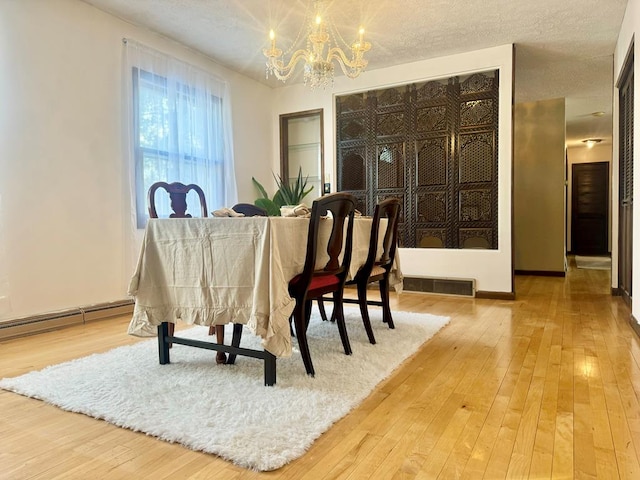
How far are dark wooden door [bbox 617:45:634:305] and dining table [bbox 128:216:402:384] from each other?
315 centimetres

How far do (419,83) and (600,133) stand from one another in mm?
5970

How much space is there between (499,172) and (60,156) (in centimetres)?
409

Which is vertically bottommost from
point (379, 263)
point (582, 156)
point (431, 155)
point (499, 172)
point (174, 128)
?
point (379, 263)

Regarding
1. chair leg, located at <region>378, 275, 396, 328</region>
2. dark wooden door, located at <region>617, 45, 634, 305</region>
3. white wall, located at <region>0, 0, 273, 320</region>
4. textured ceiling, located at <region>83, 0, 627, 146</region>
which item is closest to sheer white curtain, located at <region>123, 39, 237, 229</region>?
white wall, located at <region>0, 0, 273, 320</region>

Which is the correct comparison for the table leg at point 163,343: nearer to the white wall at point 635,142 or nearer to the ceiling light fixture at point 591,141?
the white wall at point 635,142

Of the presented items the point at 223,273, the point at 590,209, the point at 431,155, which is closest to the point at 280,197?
the point at 431,155

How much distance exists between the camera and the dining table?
176 centimetres

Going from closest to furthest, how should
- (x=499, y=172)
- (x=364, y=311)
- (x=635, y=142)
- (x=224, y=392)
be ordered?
(x=224, y=392)
(x=364, y=311)
(x=635, y=142)
(x=499, y=172)

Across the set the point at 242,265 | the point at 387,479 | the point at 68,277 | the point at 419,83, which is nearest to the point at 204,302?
the point at 242,265

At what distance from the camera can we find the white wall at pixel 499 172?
4.32 meters

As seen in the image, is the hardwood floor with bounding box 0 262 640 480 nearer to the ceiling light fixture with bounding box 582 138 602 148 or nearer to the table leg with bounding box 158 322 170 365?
the table leg with bounding box 158 322 170 365

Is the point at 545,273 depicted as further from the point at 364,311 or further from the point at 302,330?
the point at 302,330

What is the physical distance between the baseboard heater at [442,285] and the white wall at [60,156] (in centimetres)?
301

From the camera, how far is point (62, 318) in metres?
3.17
